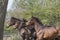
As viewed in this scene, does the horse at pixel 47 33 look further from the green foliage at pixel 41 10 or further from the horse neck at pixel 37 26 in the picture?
the green foliage at pixel 41 10

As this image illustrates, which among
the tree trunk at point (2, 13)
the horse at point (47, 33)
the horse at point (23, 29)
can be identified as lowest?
the horse at point (23, 29)

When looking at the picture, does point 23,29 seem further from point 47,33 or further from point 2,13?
point 2,13

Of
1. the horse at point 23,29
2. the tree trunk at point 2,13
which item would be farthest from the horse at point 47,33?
the tree trunk at point 2,13

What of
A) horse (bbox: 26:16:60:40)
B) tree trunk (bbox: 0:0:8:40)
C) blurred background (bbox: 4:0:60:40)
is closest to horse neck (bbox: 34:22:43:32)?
horse (bbox: 26:16:60:40)

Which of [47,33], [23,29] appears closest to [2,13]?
[47,33]

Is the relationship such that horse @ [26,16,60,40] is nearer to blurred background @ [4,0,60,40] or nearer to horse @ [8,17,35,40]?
horse @ [8,17,35,40]

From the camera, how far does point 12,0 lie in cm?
1307

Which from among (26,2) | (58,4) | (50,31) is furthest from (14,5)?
(50,31)

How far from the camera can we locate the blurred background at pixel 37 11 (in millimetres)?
11469

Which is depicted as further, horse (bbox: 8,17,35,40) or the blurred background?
the blurred background

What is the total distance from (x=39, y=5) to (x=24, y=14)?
3.65 feet

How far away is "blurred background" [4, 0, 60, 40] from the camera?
1147 centimetres

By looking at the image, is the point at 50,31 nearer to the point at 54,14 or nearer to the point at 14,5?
the point at 54,14

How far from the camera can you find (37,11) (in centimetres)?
1152
